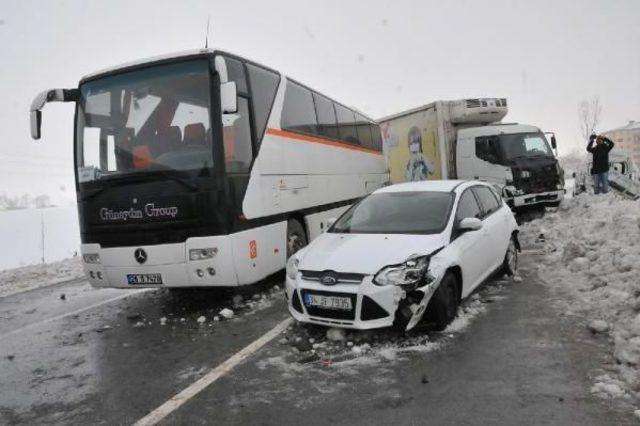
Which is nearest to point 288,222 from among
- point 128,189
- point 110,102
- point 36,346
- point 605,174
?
point 128,189

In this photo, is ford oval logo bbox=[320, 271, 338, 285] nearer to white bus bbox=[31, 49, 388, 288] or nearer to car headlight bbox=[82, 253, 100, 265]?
white bus bbox=[31, 49, 388, 288]

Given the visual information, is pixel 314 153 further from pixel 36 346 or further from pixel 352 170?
pixel 36 346

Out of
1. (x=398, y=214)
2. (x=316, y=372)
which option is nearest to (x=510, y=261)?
(x=398, y=214)

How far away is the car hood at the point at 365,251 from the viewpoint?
5062 millimetres

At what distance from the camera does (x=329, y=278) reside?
199 inches

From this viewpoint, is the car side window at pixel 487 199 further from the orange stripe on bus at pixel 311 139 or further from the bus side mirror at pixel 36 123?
the bus side mirror at pixel 36 123

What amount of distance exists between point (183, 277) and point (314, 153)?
4146 millimetres

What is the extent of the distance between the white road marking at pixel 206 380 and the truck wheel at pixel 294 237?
2.34 m

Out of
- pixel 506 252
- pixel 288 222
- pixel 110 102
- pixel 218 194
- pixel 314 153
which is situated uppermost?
pixel 110 102

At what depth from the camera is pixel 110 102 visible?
6766mm

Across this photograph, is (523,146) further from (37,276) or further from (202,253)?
(37,276)

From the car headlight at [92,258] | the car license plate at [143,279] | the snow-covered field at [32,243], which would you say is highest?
the car headlight at [92,258]

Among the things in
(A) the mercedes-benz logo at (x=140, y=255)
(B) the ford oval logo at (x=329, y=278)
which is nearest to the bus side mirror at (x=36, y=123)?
(A) the mercedes-benz logo at (x=140, y=255)

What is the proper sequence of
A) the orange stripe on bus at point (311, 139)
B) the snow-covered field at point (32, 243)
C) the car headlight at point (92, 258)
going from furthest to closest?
1. the snow-covered field at point (32, 243)
2. the orange stripe on bus at point (311, 139)
3. the car headlight at point (92, 258)
